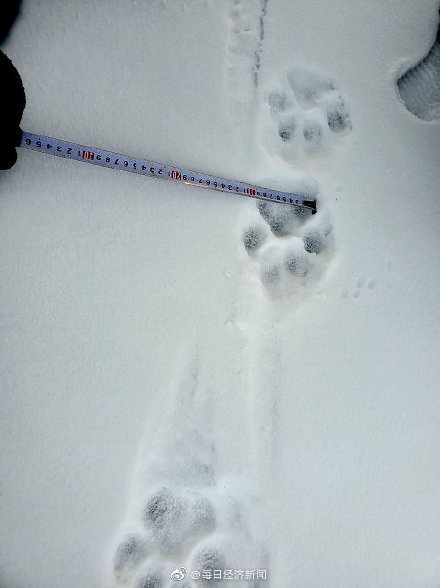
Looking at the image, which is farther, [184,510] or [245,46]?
[245,46]

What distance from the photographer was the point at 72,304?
1.14 m

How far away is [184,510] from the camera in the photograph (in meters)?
1.07

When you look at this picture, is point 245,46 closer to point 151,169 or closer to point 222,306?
point 151,169

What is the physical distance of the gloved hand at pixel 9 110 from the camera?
991 mm

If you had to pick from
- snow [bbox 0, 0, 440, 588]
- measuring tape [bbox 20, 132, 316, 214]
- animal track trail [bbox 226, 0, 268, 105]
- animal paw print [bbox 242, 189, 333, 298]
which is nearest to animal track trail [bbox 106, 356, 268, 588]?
snow [bbox 0, 0, 440, 588]

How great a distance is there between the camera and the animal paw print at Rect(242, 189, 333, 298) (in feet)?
3.92

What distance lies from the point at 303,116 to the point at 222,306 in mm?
564

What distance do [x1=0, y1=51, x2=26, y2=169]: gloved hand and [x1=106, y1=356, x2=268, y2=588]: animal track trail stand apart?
65 centimetres

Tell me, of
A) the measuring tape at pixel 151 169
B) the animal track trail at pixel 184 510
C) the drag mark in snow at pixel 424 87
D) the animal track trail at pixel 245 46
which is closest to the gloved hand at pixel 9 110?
the measuring tape at pixel 151 169

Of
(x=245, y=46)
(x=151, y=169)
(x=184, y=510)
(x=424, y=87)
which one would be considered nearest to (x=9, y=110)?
(x=151, y=169)

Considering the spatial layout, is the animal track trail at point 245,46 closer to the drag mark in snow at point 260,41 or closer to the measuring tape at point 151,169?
the drag mark in snow at point 260,41

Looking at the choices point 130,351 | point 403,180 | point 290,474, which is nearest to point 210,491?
point 290,474

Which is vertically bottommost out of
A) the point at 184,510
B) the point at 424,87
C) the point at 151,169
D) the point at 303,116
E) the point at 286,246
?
the point at 184,510

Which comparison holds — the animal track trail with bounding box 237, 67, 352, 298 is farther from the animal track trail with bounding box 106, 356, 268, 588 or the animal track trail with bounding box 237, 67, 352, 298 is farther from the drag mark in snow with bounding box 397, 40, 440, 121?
the animal track trail with bounding box 106, 356, 268, 588
